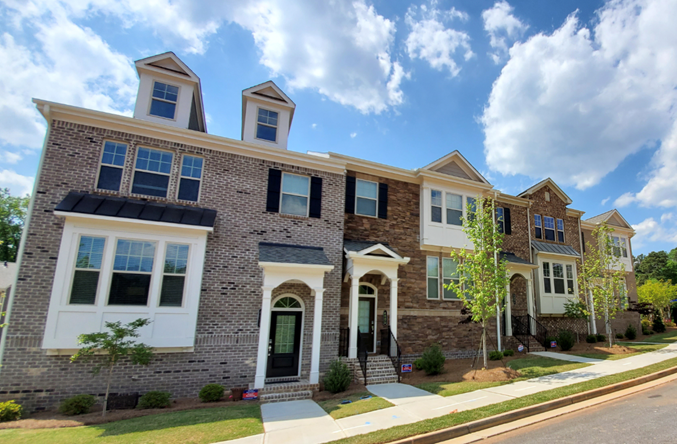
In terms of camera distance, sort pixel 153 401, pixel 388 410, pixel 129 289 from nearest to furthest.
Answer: pixel 388 410
pixel 153 401
pixel 129 289

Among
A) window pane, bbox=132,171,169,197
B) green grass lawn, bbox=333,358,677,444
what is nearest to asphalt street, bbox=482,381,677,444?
green grass lawn, bbox=333,358,677,444

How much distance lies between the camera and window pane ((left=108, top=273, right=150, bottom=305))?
9.49 m

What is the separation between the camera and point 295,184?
12.3 m

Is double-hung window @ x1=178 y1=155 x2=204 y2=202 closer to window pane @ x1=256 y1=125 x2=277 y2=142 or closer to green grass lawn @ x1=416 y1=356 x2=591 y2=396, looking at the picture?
window pane @ x1=256 y1=125 x2=277 y2=142

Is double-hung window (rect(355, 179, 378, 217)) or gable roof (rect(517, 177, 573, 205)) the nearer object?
double-hung window (rect(355, 179, 378, 217))

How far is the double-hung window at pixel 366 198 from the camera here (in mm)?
13922

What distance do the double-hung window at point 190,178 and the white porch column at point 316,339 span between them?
5086 mm

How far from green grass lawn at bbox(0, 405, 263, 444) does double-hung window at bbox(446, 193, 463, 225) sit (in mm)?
11076

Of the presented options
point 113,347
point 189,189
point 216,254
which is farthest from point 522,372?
point 189,189

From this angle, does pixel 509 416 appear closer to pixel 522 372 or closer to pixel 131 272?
pixel 522 372

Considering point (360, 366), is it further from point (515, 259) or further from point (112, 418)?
point (515, 259)

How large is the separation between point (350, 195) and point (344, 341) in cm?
563

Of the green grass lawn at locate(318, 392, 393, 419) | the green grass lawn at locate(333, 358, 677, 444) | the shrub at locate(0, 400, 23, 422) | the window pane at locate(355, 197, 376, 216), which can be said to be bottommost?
the shrub at locate(0, 400, 23, 422)

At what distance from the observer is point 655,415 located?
21.7 feet
